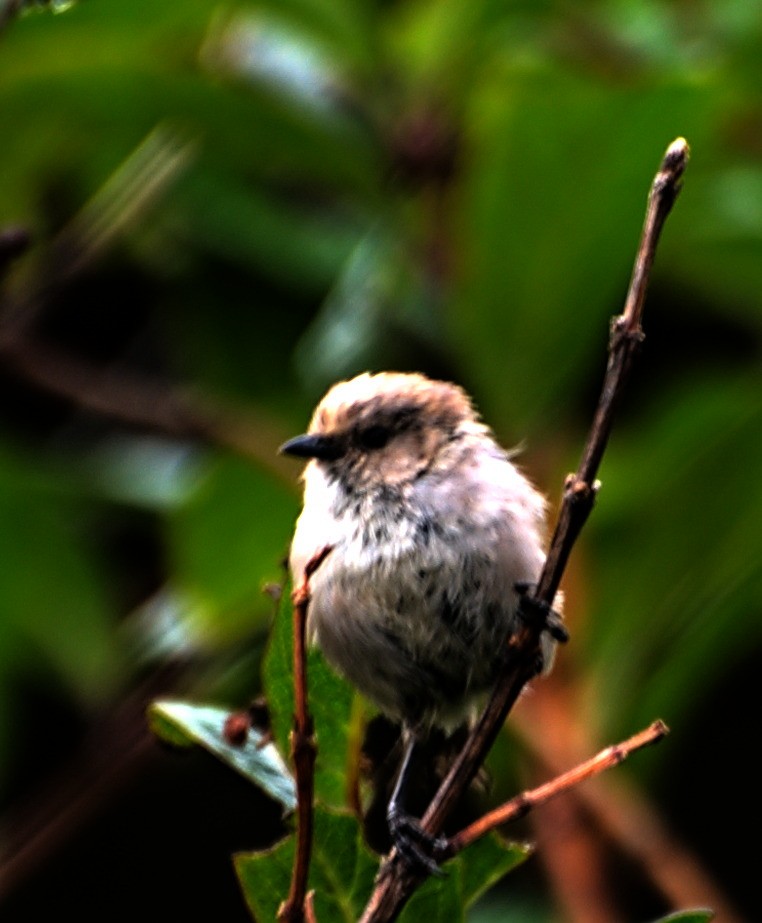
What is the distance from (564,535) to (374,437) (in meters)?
1.14

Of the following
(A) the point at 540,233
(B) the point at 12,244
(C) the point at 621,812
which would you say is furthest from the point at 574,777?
(A) the point at 540,233

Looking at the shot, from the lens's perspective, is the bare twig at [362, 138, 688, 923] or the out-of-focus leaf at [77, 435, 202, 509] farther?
the out-of-focus leaf at [77, 435, 202, 509]

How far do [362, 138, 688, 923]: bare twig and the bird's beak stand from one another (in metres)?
0.97

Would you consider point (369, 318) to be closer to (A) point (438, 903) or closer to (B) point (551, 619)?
(B) point (551, 619)

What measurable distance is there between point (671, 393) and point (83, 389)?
4.29 ft

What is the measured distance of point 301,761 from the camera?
1.54 meters

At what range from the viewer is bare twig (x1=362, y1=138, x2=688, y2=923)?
1590mm

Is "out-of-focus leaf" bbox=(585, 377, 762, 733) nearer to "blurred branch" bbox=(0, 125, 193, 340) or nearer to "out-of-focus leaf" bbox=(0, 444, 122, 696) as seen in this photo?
"out-of-focus leaf" bbox=(0, 444, 122, 696)

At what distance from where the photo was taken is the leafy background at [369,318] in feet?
9.83

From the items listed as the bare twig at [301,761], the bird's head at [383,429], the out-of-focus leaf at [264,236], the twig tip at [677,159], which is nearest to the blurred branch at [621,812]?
the bird's head at [383,429]

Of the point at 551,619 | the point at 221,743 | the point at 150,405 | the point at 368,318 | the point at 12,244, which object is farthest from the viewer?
the point at 150,405

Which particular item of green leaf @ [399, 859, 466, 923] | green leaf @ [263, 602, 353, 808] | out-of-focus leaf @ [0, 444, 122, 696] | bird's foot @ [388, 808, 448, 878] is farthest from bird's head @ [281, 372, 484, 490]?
green leaf @ [399, 859, 466, 923]

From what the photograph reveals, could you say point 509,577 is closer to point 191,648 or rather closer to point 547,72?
point 191,648

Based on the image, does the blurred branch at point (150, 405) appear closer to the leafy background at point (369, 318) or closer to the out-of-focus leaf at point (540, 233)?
the leafy background at point (369, 318)
